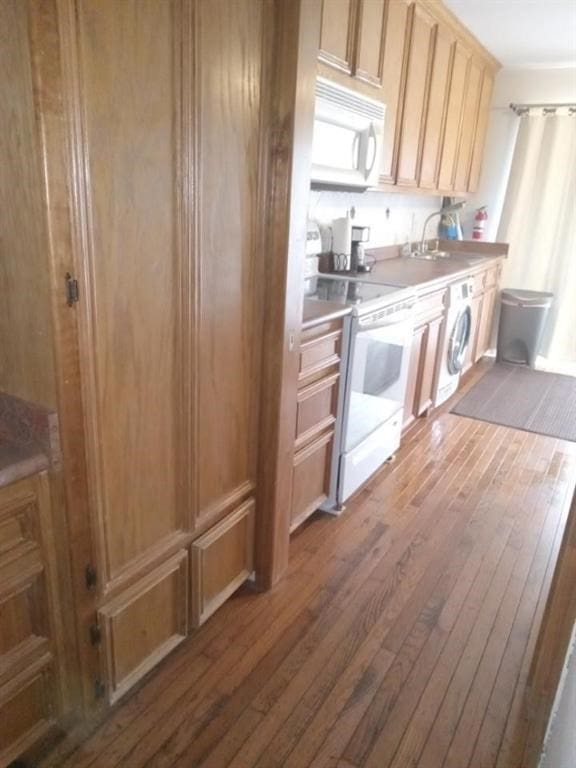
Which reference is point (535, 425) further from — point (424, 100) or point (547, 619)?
point (547, 619)

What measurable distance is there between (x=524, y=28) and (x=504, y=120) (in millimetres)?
1249

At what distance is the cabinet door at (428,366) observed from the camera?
3.21 meters

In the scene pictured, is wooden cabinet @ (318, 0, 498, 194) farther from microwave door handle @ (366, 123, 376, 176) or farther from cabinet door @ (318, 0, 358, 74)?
microwave door handle @ (366, 123, 376, 176)

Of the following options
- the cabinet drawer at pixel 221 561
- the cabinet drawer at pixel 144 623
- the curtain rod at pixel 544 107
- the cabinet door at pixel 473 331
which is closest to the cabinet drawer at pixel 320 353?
the cabinet drawer at pixel 221 561

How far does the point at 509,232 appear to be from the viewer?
4770 millimetres

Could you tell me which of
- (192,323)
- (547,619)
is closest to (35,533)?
(192,323)

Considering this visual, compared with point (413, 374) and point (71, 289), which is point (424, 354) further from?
point (71, 289)

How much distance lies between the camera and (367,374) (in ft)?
7.88

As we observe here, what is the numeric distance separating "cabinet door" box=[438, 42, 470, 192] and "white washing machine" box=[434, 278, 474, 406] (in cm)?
81

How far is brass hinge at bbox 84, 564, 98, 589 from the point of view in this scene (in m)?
1.23

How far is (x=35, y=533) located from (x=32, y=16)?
95 centimetres

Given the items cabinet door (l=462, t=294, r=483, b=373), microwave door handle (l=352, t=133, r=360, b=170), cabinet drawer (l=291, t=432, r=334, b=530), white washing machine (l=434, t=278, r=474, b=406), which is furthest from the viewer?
cabinet door (l=462, t=294, r=483, b=373)

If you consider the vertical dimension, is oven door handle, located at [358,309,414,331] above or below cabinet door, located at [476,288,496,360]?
above

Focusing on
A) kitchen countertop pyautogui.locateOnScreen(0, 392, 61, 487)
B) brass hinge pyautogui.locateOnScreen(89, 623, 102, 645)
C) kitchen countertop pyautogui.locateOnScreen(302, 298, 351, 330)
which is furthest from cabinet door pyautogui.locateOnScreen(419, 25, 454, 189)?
brass hinge pyautogui.locateOnScreen(89, 623, 102, 645)
